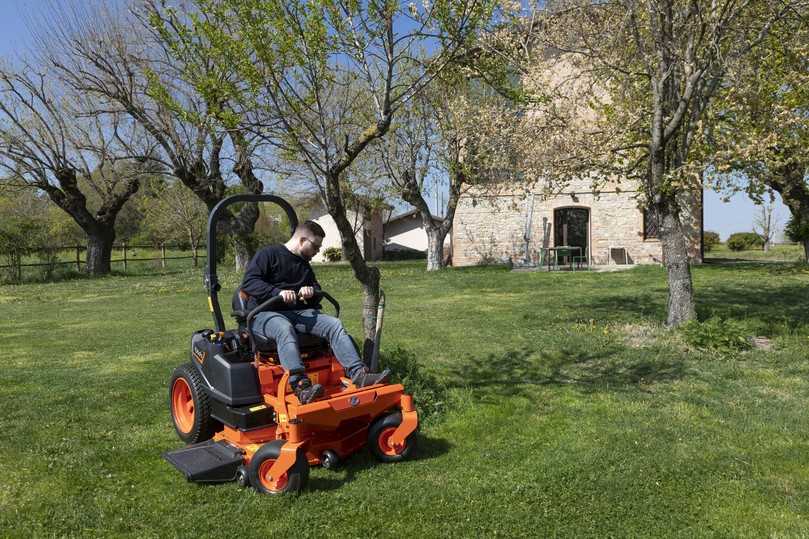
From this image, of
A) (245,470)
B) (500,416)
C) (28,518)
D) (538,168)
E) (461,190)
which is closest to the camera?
(28,518)

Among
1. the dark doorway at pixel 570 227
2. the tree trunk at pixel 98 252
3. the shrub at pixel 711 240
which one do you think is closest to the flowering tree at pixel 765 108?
the dark doorway at pixel 570 227

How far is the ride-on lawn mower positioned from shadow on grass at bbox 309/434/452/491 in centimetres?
8

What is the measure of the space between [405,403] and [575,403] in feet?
7.10

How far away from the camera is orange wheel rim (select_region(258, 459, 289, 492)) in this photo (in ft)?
13.5

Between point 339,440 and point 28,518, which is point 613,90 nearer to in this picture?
point 339,440

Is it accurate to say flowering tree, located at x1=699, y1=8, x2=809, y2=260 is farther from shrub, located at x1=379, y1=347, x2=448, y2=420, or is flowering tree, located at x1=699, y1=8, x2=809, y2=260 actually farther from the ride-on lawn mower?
the ride-on lawn mower

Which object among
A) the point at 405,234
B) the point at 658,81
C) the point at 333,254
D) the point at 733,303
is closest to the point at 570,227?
the point at 333,254

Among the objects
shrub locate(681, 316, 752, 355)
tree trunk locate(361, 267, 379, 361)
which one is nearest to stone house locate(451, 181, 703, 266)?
shrub locate(681, 316, 752, 355)

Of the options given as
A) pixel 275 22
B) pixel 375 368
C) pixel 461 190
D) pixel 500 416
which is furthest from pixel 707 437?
pixel 461 190

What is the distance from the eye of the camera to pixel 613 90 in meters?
11.1

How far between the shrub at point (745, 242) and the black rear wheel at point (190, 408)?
37.8 metres

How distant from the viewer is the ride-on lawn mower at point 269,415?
13.6 ft

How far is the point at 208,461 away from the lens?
4430 millimetres

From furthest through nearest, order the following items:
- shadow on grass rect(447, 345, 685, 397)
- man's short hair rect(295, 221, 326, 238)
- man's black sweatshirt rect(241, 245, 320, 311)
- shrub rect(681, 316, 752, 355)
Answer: shrub rect(681, 316, 752, 355)
shadow on grass rect(447, 345, 685, 397)
man's short hair rect(295, 221, 326, 238)
man's black sweatshirt rect(241, 245, 320, 311)
